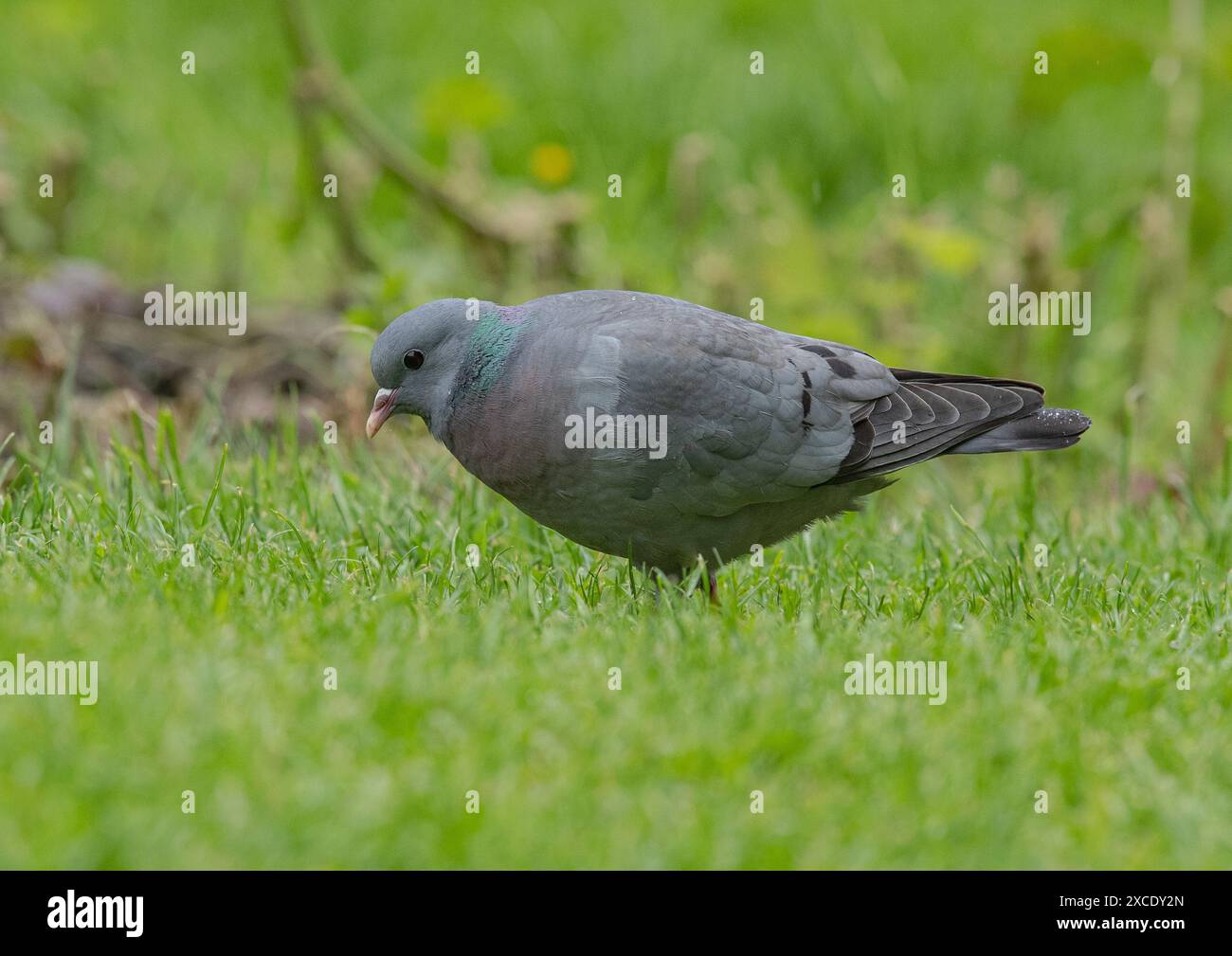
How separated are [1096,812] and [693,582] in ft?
4.64

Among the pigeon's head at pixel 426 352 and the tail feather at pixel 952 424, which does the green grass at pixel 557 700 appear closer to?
the tail feather at pixel 952 424

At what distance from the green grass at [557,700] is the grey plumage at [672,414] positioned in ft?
0.71

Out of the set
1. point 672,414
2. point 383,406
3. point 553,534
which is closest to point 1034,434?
point 672,414

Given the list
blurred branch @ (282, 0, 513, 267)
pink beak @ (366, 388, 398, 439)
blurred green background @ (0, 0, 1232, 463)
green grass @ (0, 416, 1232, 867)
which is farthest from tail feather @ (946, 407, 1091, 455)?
blurred branch @ (282, 0, 513, 267)

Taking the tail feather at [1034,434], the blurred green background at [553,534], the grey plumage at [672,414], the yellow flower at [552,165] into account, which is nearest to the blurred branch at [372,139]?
the blurred green background at [553,534]

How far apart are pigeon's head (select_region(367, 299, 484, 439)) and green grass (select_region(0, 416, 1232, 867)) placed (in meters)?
0.43

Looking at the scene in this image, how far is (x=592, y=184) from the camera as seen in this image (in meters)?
7.98

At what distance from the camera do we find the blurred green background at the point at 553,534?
274cm

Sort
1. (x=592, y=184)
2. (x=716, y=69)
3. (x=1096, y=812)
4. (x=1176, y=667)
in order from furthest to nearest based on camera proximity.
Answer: (x=716, y=69)
(x=592, y=184)
(x=1176, y=667)
(x=1096, y=812)

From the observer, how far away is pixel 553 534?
4711mm

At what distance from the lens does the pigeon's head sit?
4023 millimetres

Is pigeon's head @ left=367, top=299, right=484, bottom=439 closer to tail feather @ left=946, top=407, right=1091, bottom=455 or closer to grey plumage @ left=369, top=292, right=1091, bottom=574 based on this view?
grey plumage @ left=369, top=292, right=1091, bottom=574
